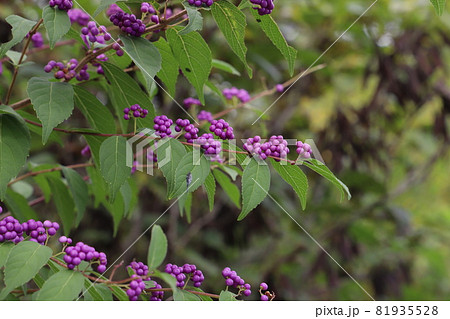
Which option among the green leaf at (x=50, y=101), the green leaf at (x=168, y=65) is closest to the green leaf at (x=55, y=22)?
the green leaf at (x=50, y=101)

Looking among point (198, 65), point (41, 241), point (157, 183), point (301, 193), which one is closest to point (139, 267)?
point (41, 241)

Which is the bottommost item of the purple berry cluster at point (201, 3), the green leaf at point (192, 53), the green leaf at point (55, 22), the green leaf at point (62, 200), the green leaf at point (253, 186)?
the green leaf at point (62, 200)

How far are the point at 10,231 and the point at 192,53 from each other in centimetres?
46

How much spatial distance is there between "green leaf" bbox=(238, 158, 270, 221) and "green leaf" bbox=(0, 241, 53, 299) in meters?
0.30

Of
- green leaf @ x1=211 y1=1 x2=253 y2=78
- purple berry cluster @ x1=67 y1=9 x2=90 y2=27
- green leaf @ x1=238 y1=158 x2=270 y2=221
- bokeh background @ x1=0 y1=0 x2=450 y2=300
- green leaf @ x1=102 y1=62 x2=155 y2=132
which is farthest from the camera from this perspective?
bokeh background @ x1=0 y1=0 x2=450 y2=300

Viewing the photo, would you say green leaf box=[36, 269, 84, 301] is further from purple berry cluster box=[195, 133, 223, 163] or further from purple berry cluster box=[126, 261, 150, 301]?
purple berry cluster box=[195, 133, 223, 163]

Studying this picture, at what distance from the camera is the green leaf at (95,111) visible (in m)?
1.04

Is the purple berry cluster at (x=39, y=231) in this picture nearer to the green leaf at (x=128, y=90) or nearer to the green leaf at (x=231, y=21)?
the green leaf at (x=128, y=90)

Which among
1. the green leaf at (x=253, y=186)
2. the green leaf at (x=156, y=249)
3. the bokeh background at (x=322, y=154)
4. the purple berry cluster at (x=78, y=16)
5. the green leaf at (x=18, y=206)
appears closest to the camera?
the green leaf at (x=156, y=249)

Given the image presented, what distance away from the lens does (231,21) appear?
35.9 inches

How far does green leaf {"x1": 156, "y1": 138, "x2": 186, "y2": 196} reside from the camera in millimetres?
843

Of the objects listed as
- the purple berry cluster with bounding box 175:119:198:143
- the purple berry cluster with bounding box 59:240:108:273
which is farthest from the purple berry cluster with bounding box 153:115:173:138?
the purple berry cluster with bounding box 59:240:108:273

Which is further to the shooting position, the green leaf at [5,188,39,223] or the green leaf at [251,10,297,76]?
the green leaf at [5,188,39,223]

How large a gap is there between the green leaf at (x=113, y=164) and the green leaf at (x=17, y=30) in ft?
0.76
